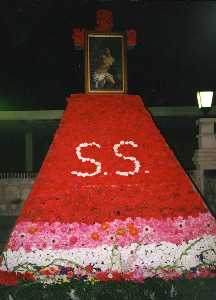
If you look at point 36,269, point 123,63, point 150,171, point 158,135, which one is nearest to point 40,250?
point 36,269

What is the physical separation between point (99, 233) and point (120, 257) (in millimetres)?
326

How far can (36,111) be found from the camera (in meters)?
11.9

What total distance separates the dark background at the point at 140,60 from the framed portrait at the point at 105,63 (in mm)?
6304

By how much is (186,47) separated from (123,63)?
774cm

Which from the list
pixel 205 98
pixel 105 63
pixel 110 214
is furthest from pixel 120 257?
pixel 205 98

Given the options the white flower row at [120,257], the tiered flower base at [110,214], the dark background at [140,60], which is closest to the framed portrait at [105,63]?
the tiered flower base at [110,214]

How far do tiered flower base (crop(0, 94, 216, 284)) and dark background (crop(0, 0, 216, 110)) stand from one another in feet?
22.0

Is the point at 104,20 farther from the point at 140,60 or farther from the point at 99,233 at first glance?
the point at 140,60

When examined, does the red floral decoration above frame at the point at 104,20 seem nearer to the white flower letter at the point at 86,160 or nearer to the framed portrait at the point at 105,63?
the framed portrait at the point at 105,63

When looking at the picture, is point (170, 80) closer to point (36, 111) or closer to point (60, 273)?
point (36, 111)

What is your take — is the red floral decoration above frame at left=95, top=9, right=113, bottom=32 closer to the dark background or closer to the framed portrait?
the framed portrait

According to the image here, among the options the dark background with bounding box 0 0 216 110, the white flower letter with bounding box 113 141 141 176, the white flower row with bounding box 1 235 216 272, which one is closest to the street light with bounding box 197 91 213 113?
the white flower letter with bounding box 113 141 141 176

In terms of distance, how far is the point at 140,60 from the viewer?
13438 millimetres

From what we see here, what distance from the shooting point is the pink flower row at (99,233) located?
16.9 ft
